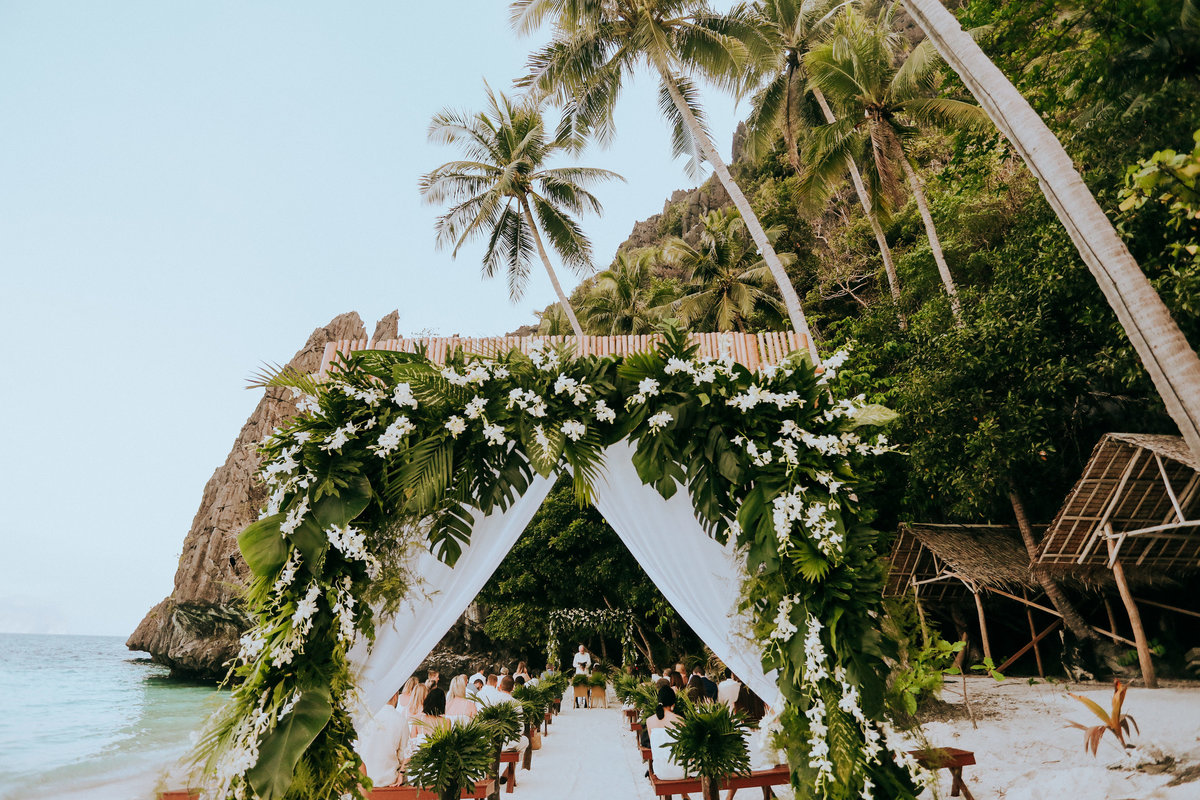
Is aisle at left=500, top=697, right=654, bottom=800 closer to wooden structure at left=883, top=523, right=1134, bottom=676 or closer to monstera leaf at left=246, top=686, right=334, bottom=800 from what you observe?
monstera leaf at left=246, top=686, right=334, bottom=800

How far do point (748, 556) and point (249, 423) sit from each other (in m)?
31.0

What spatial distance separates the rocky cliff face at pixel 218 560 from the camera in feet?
90.9

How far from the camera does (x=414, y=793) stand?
505cm

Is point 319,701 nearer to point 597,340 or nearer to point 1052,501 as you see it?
point 597,340

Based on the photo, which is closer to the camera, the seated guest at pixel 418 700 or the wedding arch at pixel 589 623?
the seated guest at pixel 418 700

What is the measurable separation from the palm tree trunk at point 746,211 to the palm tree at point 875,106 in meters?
3.49

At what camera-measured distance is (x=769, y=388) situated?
14.3ft

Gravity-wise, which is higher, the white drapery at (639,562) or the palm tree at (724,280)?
the palm tree at (724,280)

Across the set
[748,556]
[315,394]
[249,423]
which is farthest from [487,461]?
A: [249,423]

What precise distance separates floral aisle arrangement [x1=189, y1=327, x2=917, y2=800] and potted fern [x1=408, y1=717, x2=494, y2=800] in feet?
3.81

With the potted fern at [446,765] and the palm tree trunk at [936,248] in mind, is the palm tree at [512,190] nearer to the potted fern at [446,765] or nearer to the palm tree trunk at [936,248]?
the palm tree trunk at [936,248]

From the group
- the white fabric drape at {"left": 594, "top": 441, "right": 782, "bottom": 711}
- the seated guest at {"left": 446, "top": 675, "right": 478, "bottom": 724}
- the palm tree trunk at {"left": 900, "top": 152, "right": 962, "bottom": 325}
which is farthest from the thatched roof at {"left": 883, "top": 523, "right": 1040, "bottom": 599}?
the white fabric drape at {"left": 594, "top": 441, "right": 782, "bottom": 711}

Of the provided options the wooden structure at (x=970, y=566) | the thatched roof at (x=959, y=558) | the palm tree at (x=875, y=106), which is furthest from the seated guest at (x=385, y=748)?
the palm tree at (x=875, y=106)

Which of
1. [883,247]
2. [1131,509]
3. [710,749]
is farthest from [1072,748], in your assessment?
[883,247]
